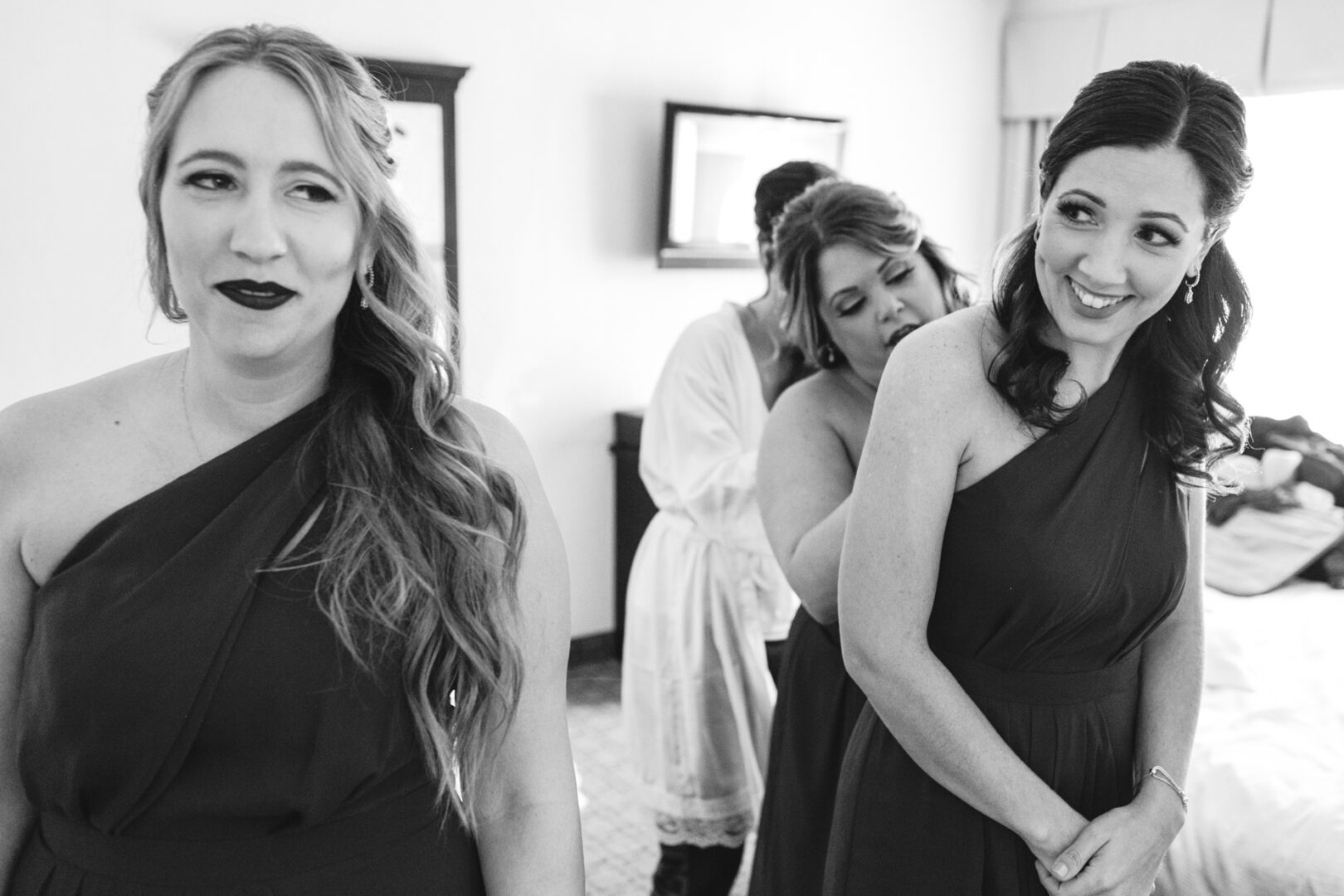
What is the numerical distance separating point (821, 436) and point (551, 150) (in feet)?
8.24

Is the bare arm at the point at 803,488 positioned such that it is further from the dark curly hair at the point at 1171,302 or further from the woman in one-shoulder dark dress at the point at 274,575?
the woman in one-shoulder dark dress at the point at 274,575

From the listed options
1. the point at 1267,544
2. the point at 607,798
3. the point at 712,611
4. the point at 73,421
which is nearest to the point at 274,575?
the point at 73,421

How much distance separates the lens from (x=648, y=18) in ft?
13.4

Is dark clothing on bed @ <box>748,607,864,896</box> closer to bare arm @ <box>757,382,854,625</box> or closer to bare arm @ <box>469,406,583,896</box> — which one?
bare arm @ <box>757,382,854,625</box>

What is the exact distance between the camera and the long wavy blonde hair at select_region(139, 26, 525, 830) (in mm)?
1065

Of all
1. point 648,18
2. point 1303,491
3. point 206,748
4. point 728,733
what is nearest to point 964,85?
point 648,18

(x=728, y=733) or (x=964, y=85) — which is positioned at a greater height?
(x=964, y=85)

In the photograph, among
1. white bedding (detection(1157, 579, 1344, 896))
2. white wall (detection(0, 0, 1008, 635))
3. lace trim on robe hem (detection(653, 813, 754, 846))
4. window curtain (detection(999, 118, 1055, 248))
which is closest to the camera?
white bedding (detection(1157, 579, 1344, 896))

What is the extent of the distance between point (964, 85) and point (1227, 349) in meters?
4.00

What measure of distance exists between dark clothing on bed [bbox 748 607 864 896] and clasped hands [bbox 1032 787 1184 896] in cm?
36

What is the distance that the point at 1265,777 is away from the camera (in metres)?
2.00

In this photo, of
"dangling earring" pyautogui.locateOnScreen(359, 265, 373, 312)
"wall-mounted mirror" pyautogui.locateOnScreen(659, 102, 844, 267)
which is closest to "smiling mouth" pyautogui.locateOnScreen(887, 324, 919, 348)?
"dangling earring" pyautogui.locateOnScreen(359, 265, 373, 312)

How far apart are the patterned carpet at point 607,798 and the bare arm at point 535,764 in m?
1.28

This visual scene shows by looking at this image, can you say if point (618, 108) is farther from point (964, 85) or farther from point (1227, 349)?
point (1227, 349)
